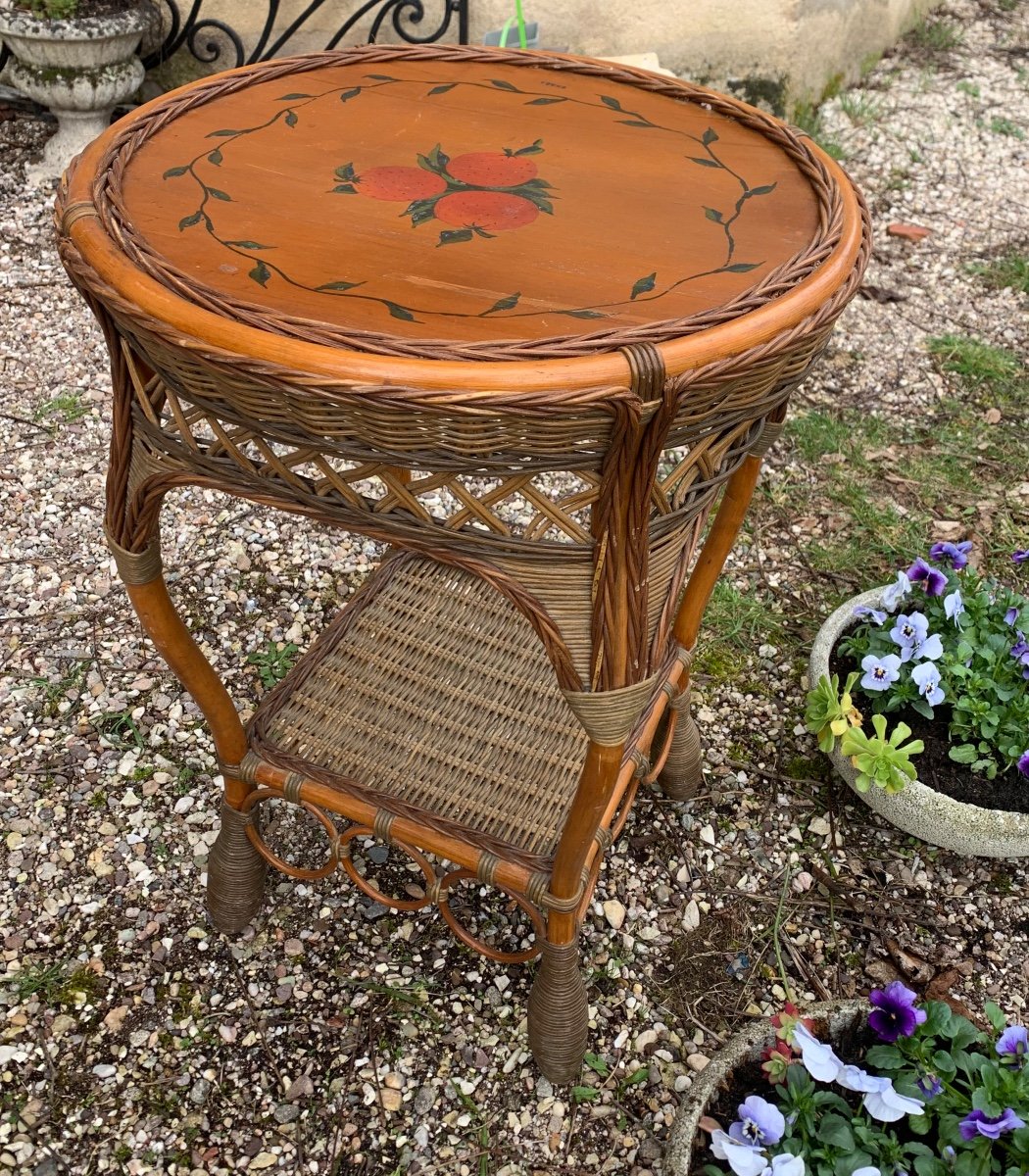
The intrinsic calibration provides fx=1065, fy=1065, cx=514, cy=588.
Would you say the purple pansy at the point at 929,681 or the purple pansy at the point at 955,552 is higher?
the purple pansy at the point at 955,552

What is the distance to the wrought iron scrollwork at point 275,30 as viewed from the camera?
12.7 feet

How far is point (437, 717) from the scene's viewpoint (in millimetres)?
1857

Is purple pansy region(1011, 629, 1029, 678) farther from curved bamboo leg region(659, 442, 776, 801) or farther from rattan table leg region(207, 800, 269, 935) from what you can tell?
rattan table leg region(207, 800, 269, 935)

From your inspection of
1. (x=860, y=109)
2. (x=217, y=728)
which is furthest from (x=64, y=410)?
(x=860, y=109)

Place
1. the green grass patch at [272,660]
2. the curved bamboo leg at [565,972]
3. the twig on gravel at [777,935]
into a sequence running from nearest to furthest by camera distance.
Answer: the curved bamboo leg at [565,972], the twig on gravel at [777,935], the green grass patch at [272,660]

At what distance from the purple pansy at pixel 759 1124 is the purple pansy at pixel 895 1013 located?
20 centimetres

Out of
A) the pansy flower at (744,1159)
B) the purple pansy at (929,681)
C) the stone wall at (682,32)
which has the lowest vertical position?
the pansy flower at (744,1159)

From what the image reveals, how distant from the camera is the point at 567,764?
1.79m

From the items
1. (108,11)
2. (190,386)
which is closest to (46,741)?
(190,386)

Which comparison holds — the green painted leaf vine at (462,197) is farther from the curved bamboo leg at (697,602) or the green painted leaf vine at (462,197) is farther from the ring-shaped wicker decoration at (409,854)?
the ring-shaped wicker decoration at (409,854)

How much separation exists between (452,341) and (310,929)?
1259mm

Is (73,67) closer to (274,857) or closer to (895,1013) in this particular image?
(274,857)

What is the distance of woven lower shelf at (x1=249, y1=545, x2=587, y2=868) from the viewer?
5.56 feet

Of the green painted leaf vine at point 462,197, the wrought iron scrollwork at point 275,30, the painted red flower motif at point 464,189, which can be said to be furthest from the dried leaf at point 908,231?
the painted red flower motif at point 464,189
